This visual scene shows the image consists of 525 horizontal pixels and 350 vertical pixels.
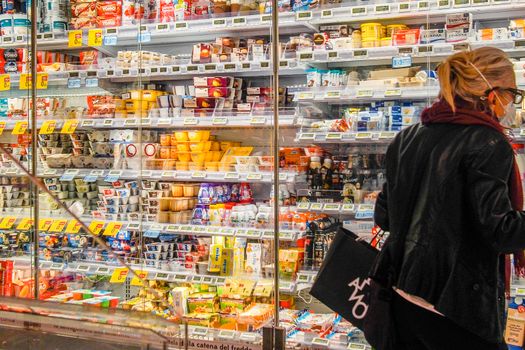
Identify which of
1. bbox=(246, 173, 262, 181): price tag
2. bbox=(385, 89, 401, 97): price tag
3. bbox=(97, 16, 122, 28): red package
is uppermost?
bbox=(97, 16, 122, 28): red package

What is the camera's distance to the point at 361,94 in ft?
11.3

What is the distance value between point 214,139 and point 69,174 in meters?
0.96

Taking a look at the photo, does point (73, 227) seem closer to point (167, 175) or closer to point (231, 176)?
point (167, 175)

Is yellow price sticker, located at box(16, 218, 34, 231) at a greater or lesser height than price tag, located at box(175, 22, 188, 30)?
lesser

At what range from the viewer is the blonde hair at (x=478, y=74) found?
182 cm

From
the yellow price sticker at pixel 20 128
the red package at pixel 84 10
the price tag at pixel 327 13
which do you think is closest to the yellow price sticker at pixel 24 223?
the yellow price sticker at pixel 20 128

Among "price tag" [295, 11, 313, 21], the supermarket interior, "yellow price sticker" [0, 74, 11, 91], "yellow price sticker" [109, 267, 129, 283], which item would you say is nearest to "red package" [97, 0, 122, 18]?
the supermarket interior

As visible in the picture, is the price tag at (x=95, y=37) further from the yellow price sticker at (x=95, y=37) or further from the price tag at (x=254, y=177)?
the price tag at (x=254, y=177)

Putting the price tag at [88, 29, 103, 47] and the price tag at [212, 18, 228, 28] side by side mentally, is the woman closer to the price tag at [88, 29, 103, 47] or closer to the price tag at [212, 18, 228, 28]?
the price tag at [212, 18, 228, 28]

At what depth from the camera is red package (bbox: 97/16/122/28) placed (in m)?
4.09

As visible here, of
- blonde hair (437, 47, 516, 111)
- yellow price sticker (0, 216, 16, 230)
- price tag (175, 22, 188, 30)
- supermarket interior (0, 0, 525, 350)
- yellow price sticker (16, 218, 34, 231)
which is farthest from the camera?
price tag (175, 22, 188, 30)

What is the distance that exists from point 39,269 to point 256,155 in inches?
56.1

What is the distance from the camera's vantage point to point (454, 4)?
3.18 meters

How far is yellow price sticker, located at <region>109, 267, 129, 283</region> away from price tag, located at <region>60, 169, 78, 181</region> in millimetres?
730
